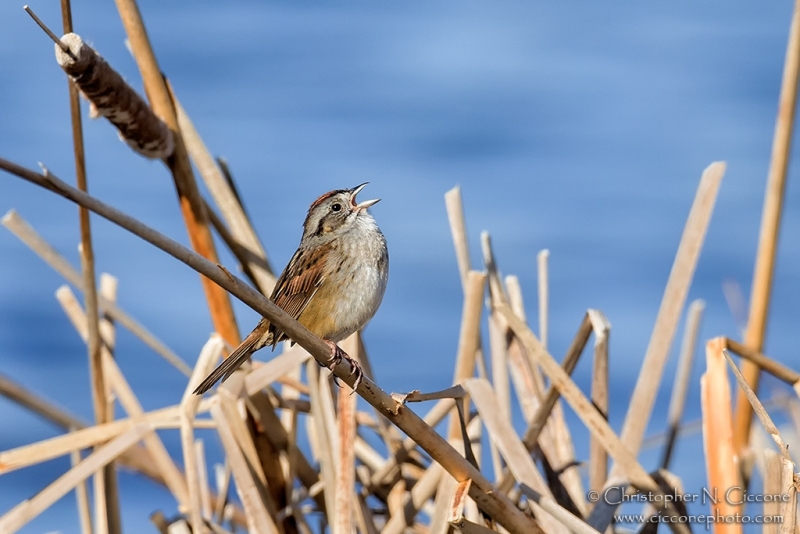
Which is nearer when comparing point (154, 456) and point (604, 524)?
point (604, 524)

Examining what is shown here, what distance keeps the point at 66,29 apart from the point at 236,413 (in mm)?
1074

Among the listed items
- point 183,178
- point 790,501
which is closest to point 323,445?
point 183,178

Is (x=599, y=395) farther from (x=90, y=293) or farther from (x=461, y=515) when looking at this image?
(x=90, y=293)

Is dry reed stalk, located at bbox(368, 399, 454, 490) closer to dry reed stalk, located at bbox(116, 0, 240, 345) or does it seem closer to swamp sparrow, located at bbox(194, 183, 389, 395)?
swamp sparrow, located at bbox(194, 183, 389, 395)

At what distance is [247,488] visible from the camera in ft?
7.98

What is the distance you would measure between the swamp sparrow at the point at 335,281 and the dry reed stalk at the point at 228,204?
10 cm

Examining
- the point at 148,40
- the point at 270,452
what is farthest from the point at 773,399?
the point at 148,40

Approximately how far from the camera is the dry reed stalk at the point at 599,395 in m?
2.60

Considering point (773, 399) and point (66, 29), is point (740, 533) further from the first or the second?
point (66, 29)

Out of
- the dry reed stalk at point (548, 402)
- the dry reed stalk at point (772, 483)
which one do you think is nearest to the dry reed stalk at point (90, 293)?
the dry reed stalk at point (548, 402)

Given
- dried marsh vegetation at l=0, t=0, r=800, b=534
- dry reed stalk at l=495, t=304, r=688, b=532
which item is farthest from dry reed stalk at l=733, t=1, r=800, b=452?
dry reed stalk at l=495, t=304, r=688, b=532

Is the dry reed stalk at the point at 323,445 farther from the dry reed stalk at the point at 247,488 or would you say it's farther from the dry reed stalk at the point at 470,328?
the dry reed stalk at the point at 470,328

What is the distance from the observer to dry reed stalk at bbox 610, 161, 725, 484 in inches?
101

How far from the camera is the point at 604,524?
7.61 ft
